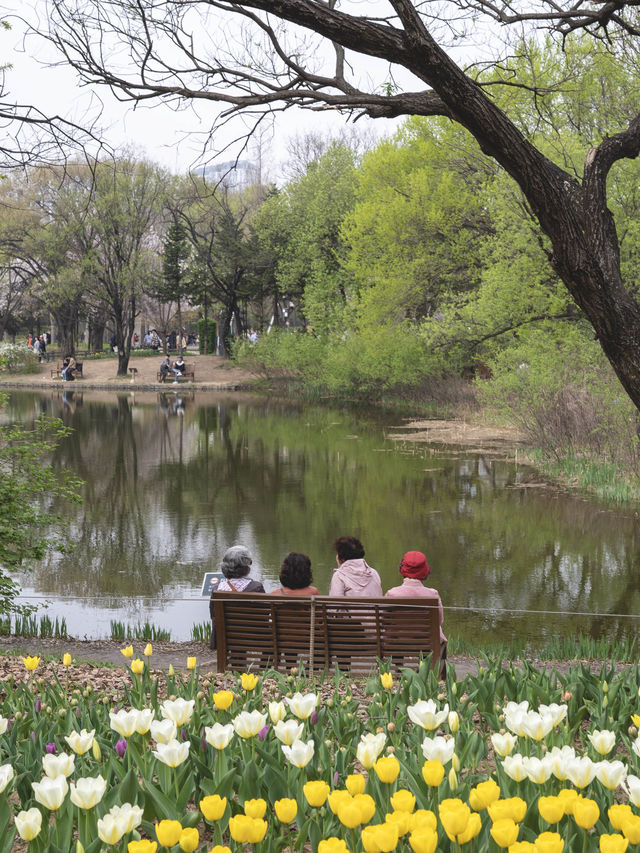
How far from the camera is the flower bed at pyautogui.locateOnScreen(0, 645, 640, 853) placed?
2.17 metres

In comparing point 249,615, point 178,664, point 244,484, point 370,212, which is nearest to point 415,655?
point 249,615

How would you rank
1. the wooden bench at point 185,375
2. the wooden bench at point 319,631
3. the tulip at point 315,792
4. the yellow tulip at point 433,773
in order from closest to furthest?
the tulip at point 315,792
the yellow tulip at point 433,773
the wooden bench at point 319,631
the wooden bench at point 185,375

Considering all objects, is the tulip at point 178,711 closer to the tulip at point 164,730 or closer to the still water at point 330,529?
the tulip at point 164,730

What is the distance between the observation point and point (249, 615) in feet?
20.3

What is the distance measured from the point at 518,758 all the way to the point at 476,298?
26819 mm

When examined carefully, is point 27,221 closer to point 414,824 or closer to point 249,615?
point 249,615

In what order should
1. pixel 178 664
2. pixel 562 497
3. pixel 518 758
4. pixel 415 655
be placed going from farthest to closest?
1. pixel 562 497
2. pixel 178 664
3. pixel 415 655
4. pixel 518 758

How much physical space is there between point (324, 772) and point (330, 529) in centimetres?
1246

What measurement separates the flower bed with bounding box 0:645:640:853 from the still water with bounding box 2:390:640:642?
5.25 metres

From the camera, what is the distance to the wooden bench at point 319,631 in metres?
5.99

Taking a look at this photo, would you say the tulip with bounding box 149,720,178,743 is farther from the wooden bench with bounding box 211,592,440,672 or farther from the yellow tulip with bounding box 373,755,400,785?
the wooden bench with bounding box 211,592,440,672

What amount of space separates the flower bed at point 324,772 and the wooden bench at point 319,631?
4.43 feet

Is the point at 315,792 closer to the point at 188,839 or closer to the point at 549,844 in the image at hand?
the point at 188,839

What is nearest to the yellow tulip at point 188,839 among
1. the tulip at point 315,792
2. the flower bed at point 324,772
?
the flower bed at point 324,772
